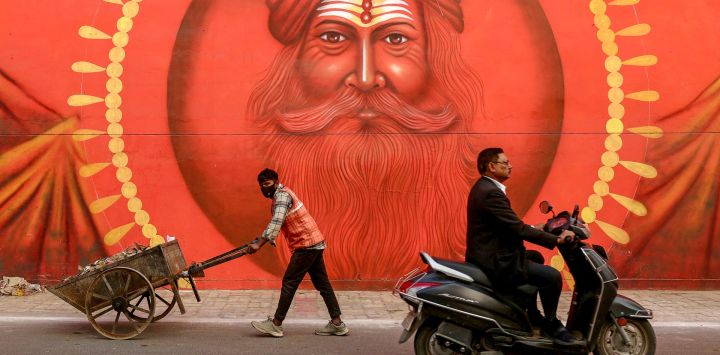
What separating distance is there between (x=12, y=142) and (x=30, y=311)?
244cm

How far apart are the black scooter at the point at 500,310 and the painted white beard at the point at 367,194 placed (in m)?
4.01

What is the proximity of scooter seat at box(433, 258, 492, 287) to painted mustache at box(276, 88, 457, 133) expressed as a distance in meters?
4.33

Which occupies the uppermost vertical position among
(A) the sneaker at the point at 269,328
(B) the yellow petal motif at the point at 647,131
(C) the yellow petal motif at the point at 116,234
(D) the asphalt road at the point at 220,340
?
(B) the yellow petal motif at the point at 647,131

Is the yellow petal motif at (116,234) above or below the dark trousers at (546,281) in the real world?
below

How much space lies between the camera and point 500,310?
5609mm

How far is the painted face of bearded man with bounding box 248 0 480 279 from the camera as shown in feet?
32.3

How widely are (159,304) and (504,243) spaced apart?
470cm

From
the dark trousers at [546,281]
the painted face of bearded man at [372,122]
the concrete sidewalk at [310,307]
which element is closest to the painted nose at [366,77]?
the painted face of bearded man at [372,122]

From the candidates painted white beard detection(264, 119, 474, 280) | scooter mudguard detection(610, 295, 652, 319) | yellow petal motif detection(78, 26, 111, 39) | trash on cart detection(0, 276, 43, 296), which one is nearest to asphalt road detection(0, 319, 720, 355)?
scooter mudguard detection(610, 295, 652, 319)

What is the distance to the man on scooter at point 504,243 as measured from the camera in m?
5.62

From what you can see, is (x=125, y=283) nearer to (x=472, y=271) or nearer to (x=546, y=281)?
(x=472, y=271)

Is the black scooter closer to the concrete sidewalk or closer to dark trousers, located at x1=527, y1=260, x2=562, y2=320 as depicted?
dark trousers, located at x1=527, y1=260, x2=562, y2=320

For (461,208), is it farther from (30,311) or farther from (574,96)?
(30,311)

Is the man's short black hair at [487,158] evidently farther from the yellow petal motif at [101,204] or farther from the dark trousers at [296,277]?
the yellow petal motif at [101,204]
